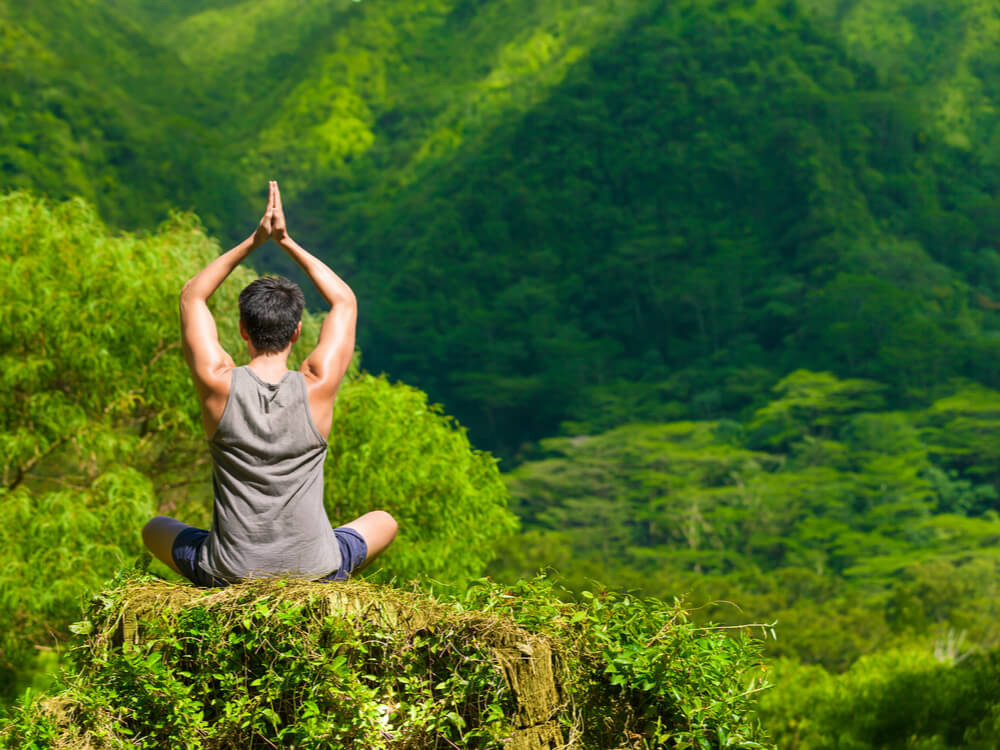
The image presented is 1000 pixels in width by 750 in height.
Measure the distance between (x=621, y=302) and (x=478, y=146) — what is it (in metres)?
14.2

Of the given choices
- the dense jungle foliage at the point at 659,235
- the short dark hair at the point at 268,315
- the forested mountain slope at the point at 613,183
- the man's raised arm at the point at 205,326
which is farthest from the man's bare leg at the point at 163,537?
the forested mountain slope at the point at 613,183

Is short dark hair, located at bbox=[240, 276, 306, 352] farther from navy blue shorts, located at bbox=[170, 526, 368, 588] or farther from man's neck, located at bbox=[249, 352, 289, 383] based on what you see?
navy blue shorts, located at bbox=[170, 526, 368, 588]

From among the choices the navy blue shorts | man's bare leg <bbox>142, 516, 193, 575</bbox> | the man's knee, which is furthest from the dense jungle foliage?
man's bare leg <bbox>142, 516, 193, 575</bbox>

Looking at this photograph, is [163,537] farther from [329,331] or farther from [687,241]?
[687,241]

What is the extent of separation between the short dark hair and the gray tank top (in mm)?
85

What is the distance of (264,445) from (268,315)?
0.90 feet

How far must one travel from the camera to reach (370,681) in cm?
202

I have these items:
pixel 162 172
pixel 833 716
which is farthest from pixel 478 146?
pixel 833 716

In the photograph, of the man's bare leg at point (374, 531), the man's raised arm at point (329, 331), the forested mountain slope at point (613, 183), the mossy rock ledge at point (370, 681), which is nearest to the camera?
the mossy rock ledge at point (370, 681)

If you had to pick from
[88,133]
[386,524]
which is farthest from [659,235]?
[386,524]

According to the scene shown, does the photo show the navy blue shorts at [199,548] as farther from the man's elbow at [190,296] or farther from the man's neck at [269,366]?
the man's elbow at [190,296]

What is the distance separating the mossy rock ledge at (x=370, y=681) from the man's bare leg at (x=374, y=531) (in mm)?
449

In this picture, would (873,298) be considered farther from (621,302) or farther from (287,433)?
(287,433)

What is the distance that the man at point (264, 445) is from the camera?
225cm
